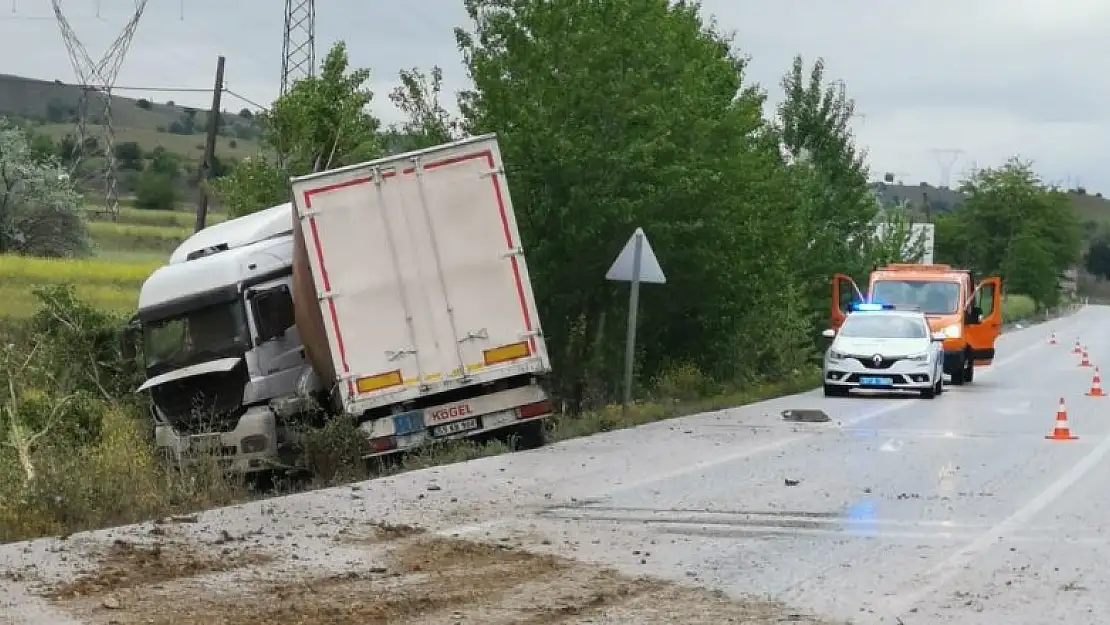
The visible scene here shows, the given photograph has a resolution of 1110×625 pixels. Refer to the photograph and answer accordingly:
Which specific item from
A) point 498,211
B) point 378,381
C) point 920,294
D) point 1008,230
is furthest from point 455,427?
point 1008,230

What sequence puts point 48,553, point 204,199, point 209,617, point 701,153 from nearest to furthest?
point 209,617 → point 48,553 → point 701,153 → point 204,199

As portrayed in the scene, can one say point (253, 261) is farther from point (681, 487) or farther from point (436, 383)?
point (681, 487)

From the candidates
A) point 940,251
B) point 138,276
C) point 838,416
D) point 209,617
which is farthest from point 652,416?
point 940,251

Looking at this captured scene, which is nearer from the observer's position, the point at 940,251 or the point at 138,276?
the point at 138,276

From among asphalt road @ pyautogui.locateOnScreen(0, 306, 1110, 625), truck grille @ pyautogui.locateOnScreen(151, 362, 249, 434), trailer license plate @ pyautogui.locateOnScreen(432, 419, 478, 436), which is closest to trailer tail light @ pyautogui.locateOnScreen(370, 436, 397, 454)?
trailer license plate @ pyautogui.locateOnScreen(432, 419, 478, 436)

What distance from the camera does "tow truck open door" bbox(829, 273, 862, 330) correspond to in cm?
3891

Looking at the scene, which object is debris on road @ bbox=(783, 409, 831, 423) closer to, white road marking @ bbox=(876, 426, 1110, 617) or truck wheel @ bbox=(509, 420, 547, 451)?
truck wheel @ bbox=(509, 420, 547, 451)

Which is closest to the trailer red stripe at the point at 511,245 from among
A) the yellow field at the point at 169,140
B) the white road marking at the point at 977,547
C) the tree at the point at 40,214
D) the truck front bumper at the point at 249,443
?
the truck front bumper at the point at 249,443

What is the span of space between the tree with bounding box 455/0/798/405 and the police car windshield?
6.34 feet

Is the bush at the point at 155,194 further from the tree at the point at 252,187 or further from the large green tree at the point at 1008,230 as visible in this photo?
the tree at the point at 252,187

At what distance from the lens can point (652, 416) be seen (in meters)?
24.7

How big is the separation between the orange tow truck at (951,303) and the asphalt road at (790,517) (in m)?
14.9

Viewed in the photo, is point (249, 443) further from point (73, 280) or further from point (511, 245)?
point (73, 280)

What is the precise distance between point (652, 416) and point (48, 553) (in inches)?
576
